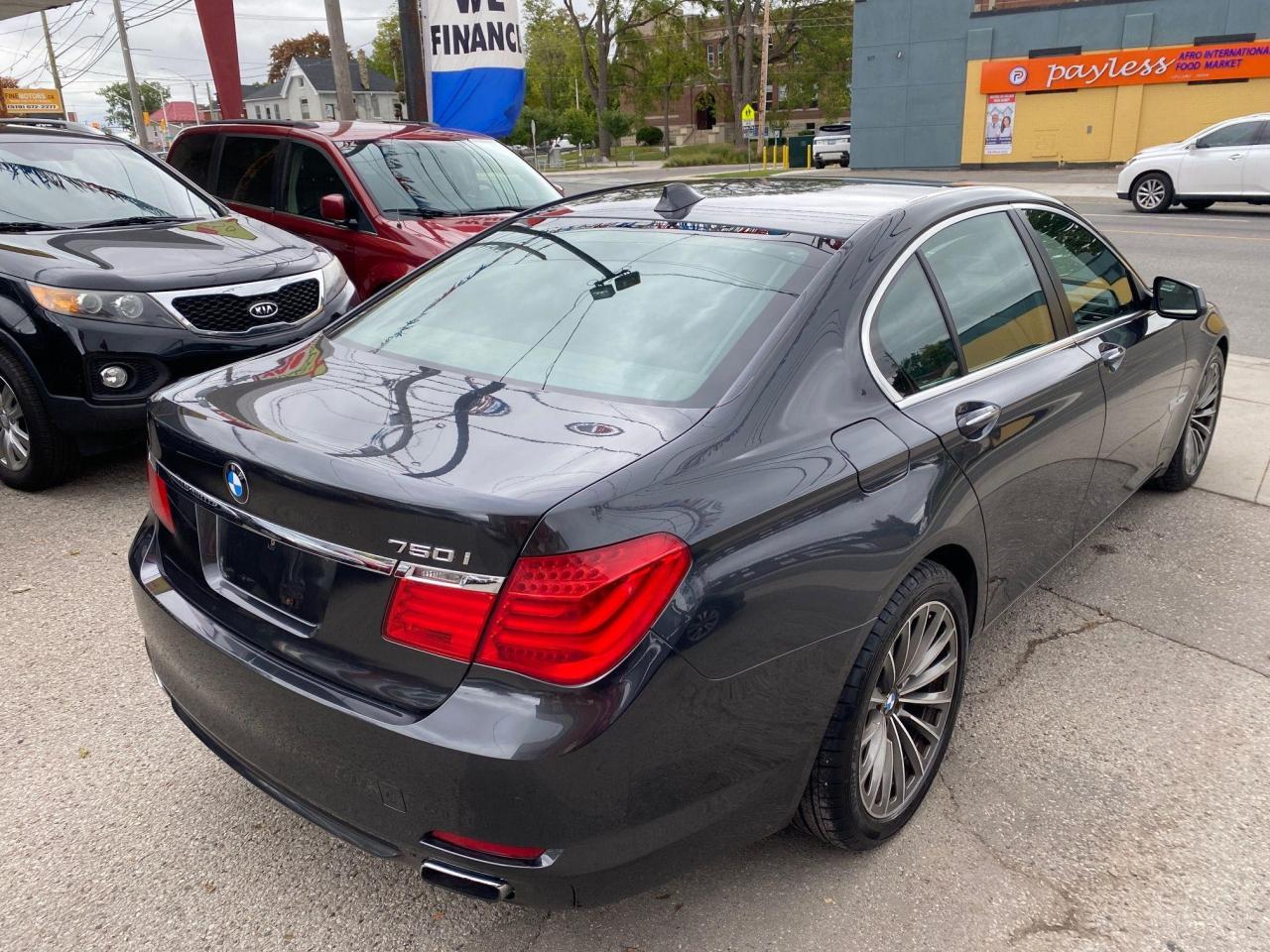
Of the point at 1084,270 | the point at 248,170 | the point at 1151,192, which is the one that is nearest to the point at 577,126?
the point at 1151,192

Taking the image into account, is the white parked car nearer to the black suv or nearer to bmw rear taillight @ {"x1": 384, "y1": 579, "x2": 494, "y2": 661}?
the black suv

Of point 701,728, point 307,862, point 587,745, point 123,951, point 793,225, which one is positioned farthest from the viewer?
point 793,225

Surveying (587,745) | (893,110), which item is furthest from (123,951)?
(893,110)

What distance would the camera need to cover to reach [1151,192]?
18.2 metres

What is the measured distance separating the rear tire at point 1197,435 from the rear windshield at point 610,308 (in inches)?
119

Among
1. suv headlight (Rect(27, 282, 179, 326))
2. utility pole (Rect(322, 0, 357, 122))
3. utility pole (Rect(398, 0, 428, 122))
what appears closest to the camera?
suv headlight (Rect(27, 282, 179, 326))

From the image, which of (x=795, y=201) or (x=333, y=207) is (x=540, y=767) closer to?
(x=795, y=201)

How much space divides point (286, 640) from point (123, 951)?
0.85 m

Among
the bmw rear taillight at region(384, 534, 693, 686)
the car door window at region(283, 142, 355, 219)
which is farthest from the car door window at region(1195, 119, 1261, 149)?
the bmw rear taillight at region(384, 534, 693, 686)

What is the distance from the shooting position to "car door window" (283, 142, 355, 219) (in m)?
7.29

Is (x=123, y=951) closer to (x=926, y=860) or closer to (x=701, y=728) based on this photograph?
(x=701, y=728)

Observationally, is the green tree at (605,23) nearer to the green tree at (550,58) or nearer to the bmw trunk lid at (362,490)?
the green tree at (550,58)

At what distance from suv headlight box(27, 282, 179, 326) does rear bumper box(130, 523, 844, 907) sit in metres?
3.01

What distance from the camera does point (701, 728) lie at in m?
1.91
